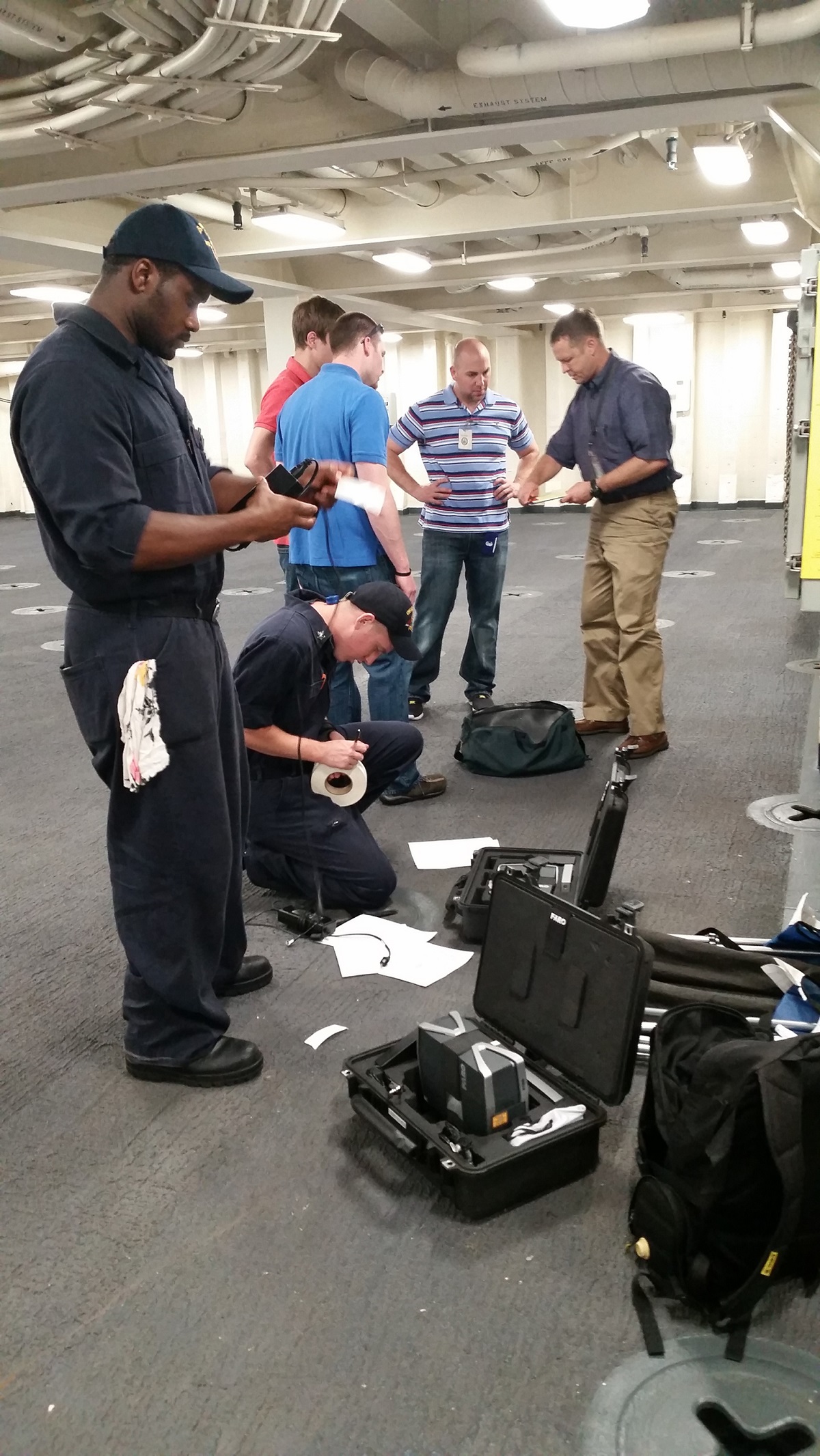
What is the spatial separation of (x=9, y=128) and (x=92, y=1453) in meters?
4.67

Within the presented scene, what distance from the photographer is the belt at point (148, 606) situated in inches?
79.3

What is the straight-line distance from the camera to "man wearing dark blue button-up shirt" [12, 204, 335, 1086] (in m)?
1.90

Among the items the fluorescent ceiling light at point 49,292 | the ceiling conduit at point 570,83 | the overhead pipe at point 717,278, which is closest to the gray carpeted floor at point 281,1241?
the ceiling conduit at point 570,83

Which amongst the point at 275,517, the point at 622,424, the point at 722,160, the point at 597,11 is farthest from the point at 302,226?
the point at 275,517

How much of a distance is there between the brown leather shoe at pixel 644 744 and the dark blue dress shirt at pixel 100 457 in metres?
2.49

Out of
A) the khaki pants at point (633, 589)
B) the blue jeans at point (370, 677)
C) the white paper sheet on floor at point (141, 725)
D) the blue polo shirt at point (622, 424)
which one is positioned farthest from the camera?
the khaki pants at point (633, 589)

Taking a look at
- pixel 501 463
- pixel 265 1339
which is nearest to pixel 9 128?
pixel 501 463

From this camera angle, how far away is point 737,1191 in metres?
1.62

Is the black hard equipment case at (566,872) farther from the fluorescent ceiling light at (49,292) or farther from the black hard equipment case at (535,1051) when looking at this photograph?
the fluorescent ceiling light at (49,292)

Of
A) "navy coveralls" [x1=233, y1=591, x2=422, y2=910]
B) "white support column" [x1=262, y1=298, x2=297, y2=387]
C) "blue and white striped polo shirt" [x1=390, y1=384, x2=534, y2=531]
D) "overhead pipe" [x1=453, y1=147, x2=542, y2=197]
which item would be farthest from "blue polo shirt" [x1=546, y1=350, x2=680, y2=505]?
"white support column" [x1=262, y1=298, x2=297, y2=387]

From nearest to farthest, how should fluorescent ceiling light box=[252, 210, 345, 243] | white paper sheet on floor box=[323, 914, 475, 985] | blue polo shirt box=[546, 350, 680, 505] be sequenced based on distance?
white paper sheet on floor box=[323, 914, 475, 985] → blue polo shirt box=[546, 350, 680, 505] → fluorescent ceiling light box=[252, 210, 345, 243]

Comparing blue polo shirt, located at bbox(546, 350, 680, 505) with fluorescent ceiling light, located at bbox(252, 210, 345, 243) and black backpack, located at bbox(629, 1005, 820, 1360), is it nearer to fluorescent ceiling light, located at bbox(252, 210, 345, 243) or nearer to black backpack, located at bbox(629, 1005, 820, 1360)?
black backpack, located at bbox(629, 1005, 820, 1360)

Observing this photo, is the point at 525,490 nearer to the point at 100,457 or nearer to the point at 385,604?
the point at 385,604

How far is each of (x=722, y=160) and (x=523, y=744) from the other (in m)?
3.64
